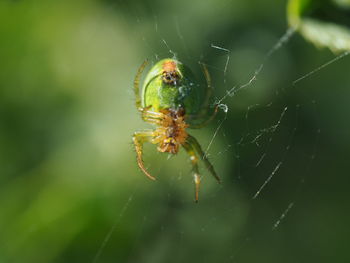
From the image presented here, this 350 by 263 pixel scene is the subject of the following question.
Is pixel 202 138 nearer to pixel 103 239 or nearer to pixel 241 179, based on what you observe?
pixel 241 179

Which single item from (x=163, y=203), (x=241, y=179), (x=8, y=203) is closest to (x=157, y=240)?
(x=163, y=203)

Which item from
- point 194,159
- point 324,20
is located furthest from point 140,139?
point 324,20

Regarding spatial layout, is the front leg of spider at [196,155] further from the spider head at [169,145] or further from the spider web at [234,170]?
the spider web at [234,170]

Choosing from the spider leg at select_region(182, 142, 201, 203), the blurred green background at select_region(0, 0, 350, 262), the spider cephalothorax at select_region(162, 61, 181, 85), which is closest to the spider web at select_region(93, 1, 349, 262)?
the blurred green background at select_region(0, 0, 350, 262)

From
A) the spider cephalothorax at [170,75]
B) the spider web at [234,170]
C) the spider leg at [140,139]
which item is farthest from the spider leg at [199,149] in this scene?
the spider cephalothorax at [170,75]

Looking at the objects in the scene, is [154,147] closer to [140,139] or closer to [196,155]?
[140,139]

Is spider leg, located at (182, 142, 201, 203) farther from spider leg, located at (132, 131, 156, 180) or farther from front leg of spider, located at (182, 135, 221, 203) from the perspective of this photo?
spider leg, located at (132, 131, 156, 180)
